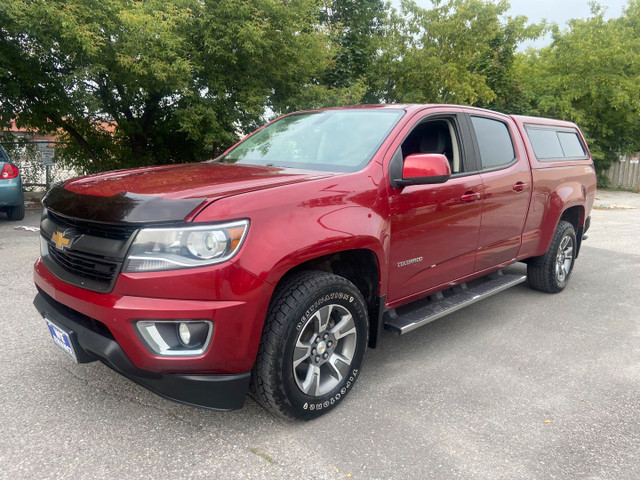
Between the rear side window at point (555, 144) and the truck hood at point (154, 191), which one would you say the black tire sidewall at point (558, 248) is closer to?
the rear side window at point (555, 144)

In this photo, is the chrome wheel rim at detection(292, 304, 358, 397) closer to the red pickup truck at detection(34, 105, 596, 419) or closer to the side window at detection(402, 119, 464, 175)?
the red pickup truck at detection(34, 105, 596, 419)

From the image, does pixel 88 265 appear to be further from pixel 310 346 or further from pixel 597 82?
pixel 597 82

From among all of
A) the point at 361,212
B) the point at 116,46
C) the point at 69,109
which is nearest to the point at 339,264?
the point at 361,212

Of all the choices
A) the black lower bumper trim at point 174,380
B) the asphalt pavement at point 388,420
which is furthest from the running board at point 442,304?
the black lower bumper trim at point 174,380

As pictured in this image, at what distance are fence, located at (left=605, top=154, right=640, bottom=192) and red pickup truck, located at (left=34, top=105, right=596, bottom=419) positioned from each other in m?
23.1

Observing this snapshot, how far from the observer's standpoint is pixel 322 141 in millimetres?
3570

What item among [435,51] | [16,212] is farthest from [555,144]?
[435,51]

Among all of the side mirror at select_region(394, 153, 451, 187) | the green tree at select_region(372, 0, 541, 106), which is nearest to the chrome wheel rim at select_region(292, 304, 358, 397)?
the side mirror at select_region(394, 153, 451, 187)

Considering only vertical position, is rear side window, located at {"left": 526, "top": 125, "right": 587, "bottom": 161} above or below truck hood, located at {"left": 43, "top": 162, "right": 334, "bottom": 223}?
above

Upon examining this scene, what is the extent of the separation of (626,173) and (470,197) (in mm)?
23761

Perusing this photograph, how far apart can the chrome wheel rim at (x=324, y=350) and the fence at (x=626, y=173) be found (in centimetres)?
2473

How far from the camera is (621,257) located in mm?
7578

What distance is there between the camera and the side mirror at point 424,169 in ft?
9.83

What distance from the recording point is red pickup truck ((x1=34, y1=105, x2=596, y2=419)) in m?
2.27
